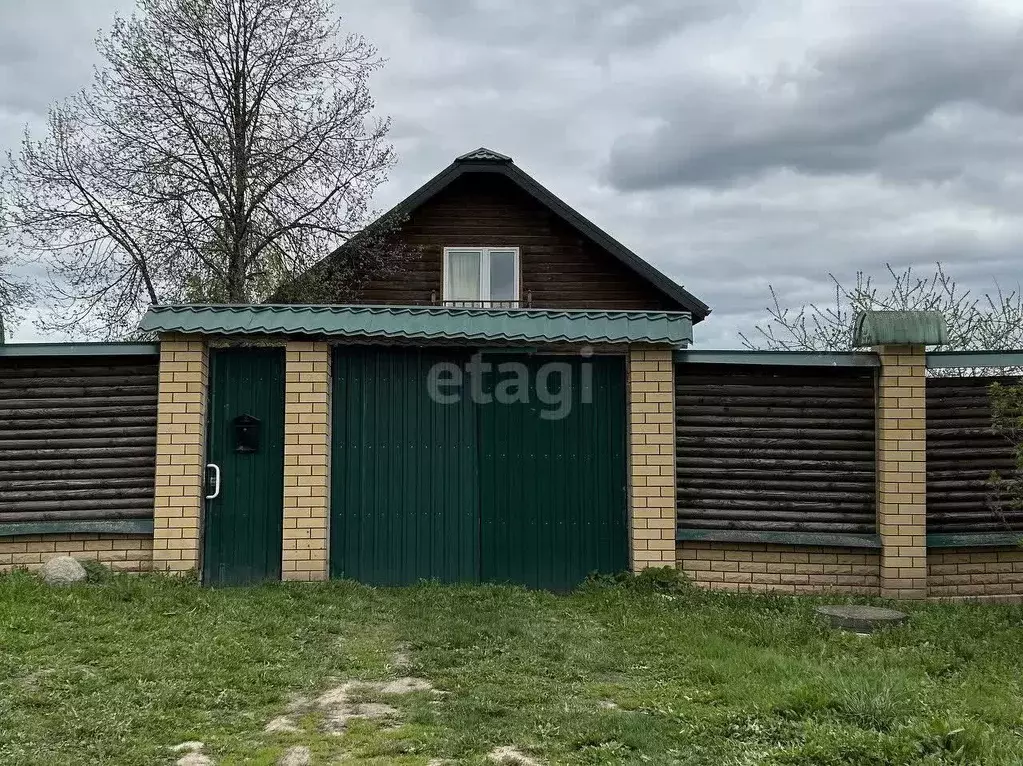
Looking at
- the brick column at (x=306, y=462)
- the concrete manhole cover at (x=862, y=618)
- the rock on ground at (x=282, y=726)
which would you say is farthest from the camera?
the brick column at (x=306, y=462)

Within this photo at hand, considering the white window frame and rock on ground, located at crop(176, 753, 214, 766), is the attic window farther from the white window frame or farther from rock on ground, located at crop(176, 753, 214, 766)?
rock on ground, located at crop(176, 753, 214, 766)

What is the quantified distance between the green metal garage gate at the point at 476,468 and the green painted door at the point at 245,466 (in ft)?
1.62

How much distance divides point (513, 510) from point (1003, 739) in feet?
13.9

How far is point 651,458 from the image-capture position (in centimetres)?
710

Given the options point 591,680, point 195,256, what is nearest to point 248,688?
point 591,680

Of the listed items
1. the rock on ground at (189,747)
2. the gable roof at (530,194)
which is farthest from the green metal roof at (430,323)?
the gable roof at (530,194)

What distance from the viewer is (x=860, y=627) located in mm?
5836

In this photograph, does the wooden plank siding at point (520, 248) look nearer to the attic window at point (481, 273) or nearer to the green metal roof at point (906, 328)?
the attic window at point (481, 273)

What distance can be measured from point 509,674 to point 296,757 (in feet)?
4.72

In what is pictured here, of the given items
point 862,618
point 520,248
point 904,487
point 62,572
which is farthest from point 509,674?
point 520,248

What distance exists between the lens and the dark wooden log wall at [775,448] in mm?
7121

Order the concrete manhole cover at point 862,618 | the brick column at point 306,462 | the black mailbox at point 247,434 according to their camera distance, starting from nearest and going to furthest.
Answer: the concrete manhole cover at point 862,618, the brick column at point 306,462, the black mailbox at point 247,434

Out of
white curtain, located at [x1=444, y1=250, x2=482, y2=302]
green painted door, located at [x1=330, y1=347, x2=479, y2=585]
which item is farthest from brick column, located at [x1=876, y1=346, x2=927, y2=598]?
white curtain, located at [x1=444, y1=250, x2=482, y2=302]

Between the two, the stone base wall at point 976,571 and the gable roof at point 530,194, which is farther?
the gable roof at point 530,194
